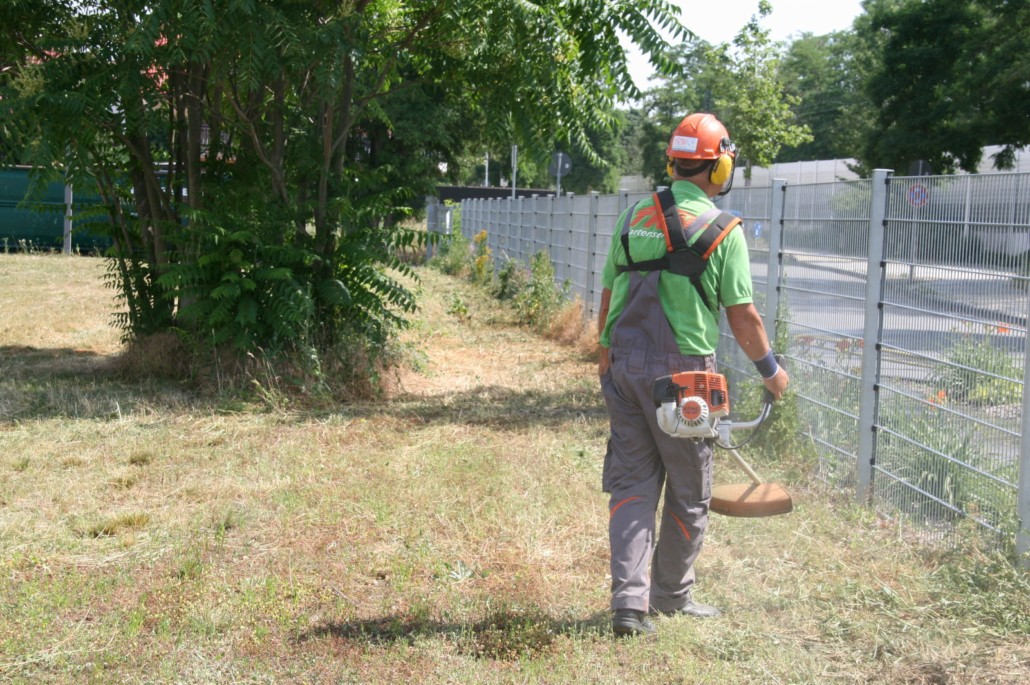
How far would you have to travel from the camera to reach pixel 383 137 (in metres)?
29.2

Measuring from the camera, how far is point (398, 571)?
5074 mm

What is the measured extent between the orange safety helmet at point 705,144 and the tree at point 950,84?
23.9 m

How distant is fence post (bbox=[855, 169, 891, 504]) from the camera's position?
6039 mm

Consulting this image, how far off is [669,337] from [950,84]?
99.9 feet

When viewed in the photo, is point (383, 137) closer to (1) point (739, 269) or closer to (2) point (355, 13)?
(2) point (355, 13)

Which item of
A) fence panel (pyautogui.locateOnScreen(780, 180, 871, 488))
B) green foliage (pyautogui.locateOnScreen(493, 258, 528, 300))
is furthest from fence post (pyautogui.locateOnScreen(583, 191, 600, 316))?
fence panel (pyautogui.locateOnScreen(780, 180, 871, 488))

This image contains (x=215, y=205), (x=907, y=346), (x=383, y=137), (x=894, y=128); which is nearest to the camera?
(x=907, y=346)

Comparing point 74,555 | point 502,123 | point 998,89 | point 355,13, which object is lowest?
point 74,555

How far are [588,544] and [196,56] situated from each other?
4.88m

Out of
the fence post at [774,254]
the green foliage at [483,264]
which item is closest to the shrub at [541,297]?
the green foliage at [483,264]

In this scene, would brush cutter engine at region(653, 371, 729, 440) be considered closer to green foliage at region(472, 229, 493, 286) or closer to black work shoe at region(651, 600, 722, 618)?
black work shoe at region(651, 600, 722, 618)

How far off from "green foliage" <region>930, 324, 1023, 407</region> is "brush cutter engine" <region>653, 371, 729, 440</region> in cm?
169

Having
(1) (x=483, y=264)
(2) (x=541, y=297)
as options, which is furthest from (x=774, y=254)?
(1) (x=483, y=264)

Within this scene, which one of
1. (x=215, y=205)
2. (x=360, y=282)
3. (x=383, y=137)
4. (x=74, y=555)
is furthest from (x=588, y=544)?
(x=383, y=137)
